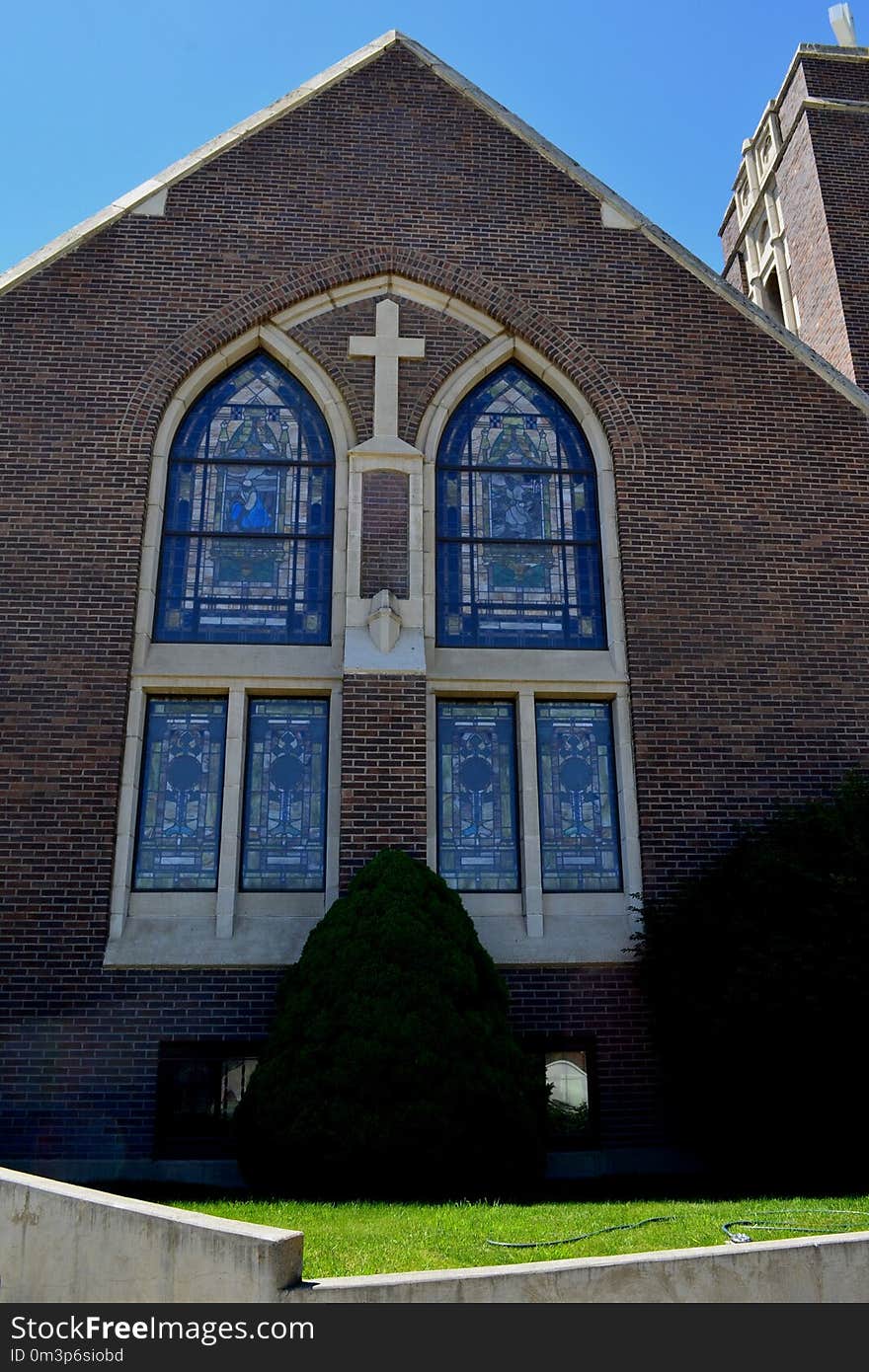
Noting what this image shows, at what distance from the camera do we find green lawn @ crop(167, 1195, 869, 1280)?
5.01 metres

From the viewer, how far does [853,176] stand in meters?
16.0

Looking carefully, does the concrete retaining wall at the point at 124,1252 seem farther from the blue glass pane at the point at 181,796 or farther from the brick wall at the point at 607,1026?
the brick wall at the point at 607,1026

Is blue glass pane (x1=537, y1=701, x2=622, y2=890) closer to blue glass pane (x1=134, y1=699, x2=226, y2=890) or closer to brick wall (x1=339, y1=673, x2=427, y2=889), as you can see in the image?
brick wall (x1=339, y1=673, x2=427, y2=889)

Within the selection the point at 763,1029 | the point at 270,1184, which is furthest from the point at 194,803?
the point at 763,1029

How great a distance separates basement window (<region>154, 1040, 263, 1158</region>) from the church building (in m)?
0.03

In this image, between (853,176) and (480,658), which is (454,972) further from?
(853,176)

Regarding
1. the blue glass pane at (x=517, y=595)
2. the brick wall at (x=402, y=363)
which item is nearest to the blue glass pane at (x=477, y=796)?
the blue glass pane at (x=517, y=595)

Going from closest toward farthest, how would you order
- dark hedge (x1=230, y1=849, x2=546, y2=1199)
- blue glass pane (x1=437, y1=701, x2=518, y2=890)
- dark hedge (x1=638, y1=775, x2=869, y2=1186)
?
dark hedge (x1=230, y1=849, x2=546, y2=1199) → dark hedge (x1=638, y1=775, x2=869, y2=1186) → blue glass pane (x1=437, y1=701, x2=518, y2=890)

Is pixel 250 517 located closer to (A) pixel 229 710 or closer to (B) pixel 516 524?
(A) pixel 229 710

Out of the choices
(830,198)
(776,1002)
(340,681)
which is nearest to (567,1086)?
(776,1002)

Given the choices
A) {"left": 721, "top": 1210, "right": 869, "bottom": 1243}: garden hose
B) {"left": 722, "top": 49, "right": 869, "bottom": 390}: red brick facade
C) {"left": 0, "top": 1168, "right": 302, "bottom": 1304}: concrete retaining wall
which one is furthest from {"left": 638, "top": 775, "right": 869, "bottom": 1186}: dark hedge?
{"left": 722, "top": 49, "right": 869, "bottom": 390}: red brick facade

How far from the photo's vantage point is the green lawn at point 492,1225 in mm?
5012

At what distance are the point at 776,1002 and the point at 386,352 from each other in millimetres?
6980

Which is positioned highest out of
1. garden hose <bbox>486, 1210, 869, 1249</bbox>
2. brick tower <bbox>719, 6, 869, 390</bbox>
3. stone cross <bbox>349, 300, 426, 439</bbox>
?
brick tower <bbox>719, 6, 869, 390</bbox>
